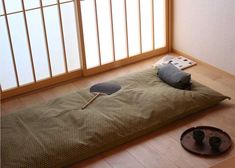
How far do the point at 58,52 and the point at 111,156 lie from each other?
4.23 feet

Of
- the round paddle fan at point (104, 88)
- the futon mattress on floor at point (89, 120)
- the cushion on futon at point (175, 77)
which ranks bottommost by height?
the futon mattress on floor at point (89, 120)

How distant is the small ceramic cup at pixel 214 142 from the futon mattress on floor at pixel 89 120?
411 mm

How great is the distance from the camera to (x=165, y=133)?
3094mm

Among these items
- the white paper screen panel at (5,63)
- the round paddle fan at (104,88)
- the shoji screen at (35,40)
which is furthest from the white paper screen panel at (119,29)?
the white paper screen panel at (5,63)

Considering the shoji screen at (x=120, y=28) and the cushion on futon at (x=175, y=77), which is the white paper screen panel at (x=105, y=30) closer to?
the shoji screen at (x=120, y=28)

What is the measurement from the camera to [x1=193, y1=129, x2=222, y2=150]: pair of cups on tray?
9.24ft

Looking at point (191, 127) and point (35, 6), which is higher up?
point (35, 6)

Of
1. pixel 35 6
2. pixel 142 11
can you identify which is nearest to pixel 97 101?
pixel 35 6

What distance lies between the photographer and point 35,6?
3.56m

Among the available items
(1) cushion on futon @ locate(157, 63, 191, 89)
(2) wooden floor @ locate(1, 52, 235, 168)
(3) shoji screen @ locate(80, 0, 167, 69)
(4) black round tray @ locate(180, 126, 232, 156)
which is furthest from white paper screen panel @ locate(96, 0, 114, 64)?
(4) black round tray @ locate(180, 126, 232, 156)

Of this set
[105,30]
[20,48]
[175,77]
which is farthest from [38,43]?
[175,77]

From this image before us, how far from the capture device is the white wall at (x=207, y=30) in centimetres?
365

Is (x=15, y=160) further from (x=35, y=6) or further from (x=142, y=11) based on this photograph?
(x=142, y=11)

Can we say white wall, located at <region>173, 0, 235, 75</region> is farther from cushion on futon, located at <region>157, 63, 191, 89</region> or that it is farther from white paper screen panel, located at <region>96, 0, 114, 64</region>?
white paper screen panel, located at <region>96, 0, 114, 64</region>
